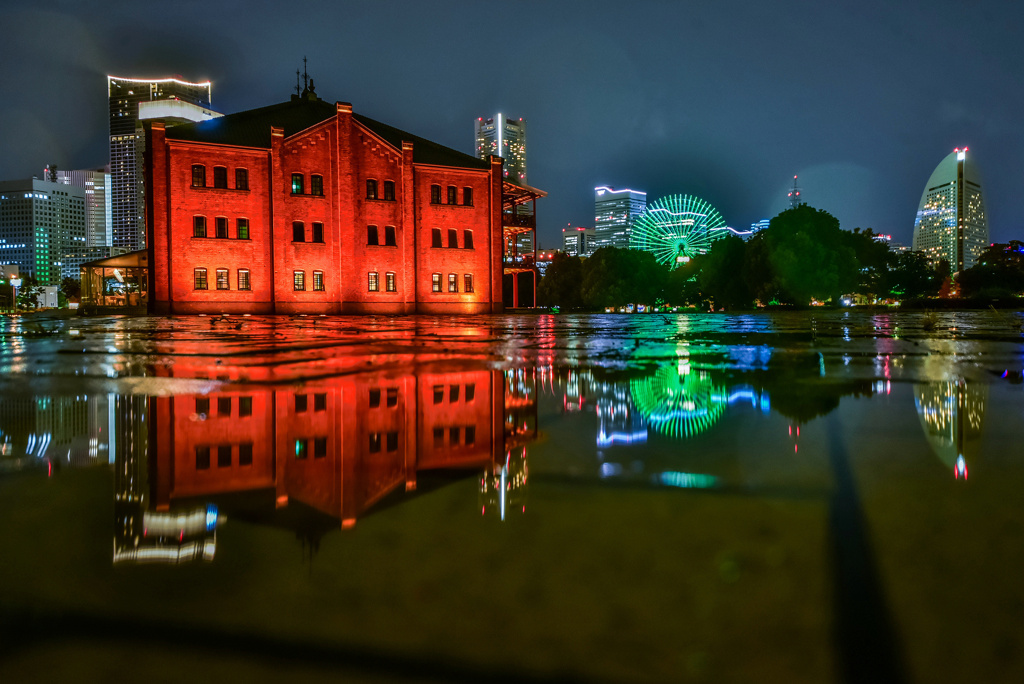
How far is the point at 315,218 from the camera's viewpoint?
117ft

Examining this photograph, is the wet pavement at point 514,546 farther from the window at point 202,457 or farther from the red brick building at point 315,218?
the red brick building at point 315,218

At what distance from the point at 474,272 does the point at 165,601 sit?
39455 mm

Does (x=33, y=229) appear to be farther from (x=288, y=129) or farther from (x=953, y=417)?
(x=953, y=417)

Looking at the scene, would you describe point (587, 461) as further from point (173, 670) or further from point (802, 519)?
point (173, 670)

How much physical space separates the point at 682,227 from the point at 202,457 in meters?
76.7

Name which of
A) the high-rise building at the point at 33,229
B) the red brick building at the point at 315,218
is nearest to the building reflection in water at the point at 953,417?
the red brick building at the point at 315,218

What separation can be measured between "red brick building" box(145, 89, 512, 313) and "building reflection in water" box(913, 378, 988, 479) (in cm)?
3486

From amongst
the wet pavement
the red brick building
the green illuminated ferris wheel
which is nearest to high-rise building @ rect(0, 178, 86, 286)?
the green illuminated ferris wheel

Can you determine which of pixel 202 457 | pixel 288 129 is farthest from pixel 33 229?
pixel 202 457

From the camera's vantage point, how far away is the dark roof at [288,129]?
113 feet

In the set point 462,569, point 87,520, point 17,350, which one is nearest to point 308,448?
point 87,520

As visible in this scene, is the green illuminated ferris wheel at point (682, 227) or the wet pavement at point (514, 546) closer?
the wet pavement at point (514, 546)

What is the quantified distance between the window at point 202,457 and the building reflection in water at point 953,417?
237cm

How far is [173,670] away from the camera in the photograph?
0.95m
